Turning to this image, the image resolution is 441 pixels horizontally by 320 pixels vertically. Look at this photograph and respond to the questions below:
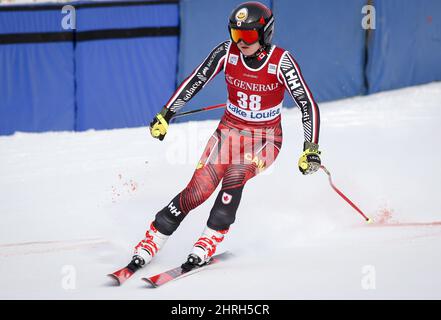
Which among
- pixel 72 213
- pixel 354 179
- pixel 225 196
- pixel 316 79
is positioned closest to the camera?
pixel 225 196

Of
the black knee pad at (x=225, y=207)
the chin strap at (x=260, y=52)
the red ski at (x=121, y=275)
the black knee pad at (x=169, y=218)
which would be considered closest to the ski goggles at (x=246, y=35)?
the chin strap at (x=260, y=52)

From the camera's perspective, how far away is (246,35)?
5.97 m

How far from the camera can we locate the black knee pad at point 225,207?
6070 mm

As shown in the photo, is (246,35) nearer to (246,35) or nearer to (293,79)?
(246,35)

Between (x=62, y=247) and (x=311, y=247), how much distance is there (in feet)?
6.58

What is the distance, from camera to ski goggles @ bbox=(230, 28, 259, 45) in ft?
19.5

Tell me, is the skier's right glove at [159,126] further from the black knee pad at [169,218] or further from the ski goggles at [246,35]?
the ski goggles at [246,35]

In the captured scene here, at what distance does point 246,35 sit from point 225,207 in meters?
1.23

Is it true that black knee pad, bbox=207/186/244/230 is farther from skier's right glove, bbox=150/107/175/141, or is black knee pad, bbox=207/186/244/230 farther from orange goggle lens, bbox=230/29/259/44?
orange goggle lens, bbox=230/29/259/44
